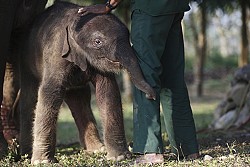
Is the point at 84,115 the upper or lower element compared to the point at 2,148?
upper

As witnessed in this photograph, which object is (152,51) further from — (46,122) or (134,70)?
(46,122)

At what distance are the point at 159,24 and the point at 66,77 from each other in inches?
44.9

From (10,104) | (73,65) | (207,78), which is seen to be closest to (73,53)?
(73,65)

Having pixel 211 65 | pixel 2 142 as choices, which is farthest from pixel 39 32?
pixel 211 65

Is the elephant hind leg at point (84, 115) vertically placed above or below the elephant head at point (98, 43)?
below

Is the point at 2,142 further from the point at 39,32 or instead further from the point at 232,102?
the point at 232,102

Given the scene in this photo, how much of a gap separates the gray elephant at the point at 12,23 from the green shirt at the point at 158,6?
1.54 meters

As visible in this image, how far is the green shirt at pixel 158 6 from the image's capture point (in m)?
5.19

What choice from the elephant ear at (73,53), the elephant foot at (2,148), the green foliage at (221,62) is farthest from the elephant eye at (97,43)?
the green foliage at (221,62)

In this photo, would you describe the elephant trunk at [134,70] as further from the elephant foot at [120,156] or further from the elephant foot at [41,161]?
the elephant foot at [41,161]

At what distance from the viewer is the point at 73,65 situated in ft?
19.1

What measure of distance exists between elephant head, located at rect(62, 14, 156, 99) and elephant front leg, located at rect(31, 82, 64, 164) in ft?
1.20

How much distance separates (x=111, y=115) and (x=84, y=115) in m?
0.94

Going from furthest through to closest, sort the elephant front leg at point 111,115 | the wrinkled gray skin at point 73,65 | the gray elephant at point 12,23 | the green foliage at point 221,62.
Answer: the green foliage at point 221,62 → the gray elephant at point 12,23 → the elephant front leg at point 111,115 → the wrinkled gray skin at point 73,65
